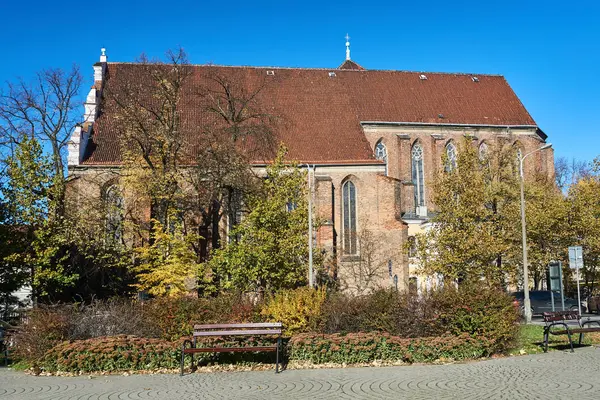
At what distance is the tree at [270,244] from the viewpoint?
25547 mm

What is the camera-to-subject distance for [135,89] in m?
29.3

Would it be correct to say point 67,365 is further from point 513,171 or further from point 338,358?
point 513,171

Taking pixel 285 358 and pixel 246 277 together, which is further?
pixel 246 277

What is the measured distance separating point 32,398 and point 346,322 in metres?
7.09

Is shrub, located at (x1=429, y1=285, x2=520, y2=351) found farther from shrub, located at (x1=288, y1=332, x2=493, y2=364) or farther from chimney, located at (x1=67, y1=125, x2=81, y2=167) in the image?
chimney, located at (x1=67, y1=125, x2=81, y2=167)

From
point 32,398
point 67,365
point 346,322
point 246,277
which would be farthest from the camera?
point 246,277

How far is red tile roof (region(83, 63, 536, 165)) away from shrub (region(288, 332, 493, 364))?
73.0 ft

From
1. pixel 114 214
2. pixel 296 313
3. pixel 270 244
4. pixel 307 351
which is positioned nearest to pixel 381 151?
pixel 270 244

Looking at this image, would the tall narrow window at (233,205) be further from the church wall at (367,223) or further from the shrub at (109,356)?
the shrub at (109,356)

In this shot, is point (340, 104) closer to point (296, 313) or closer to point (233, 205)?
point (233, 205)

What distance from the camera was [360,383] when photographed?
11016 millimetres

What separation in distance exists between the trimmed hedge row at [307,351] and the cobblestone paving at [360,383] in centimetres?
53

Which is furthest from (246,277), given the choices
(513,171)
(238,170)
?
(513,171)

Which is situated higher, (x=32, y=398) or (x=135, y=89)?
(x=135, y=89)
